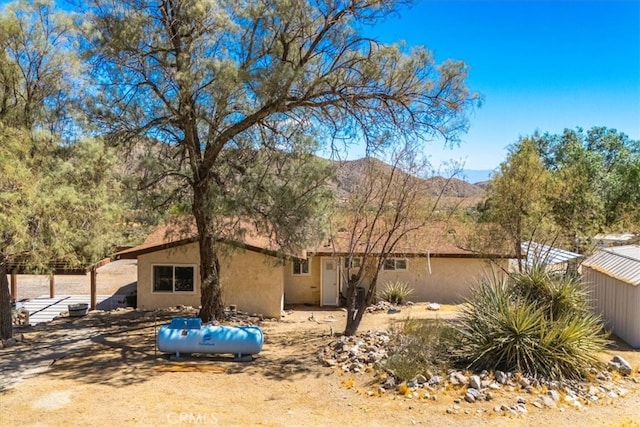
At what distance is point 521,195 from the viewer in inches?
698

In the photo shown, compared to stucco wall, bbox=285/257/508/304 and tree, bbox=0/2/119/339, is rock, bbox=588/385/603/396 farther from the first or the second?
stucco wall, bbox=285/257/508/304

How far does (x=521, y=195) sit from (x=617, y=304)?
4.61 m

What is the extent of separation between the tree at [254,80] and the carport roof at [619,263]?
21.7 feet

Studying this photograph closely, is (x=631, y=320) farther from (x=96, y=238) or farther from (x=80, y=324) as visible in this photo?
(x=80, y=324)

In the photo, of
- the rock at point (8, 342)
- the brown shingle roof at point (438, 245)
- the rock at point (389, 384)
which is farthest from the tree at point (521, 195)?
the rock at point (8, 342)

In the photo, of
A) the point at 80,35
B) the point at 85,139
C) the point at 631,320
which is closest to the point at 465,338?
the point at 631,320

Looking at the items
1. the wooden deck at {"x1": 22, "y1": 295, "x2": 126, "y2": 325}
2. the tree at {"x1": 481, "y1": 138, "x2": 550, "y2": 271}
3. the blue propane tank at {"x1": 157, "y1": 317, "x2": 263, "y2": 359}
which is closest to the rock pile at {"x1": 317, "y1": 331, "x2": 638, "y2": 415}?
the blue propane tank at {"x1": 157, "y1": 317, "x2": 263, "y2": 359}

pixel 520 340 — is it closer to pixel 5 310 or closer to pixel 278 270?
pixel 278 270

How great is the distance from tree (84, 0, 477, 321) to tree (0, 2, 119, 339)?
127 cm

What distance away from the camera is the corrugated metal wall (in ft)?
45.3

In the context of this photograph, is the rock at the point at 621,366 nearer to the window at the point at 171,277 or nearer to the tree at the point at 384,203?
the tree at the point at 384,203

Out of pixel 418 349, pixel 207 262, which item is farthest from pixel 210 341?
pixel 418 349

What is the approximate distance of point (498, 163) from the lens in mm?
18578

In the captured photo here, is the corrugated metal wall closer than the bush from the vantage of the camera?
Yes
